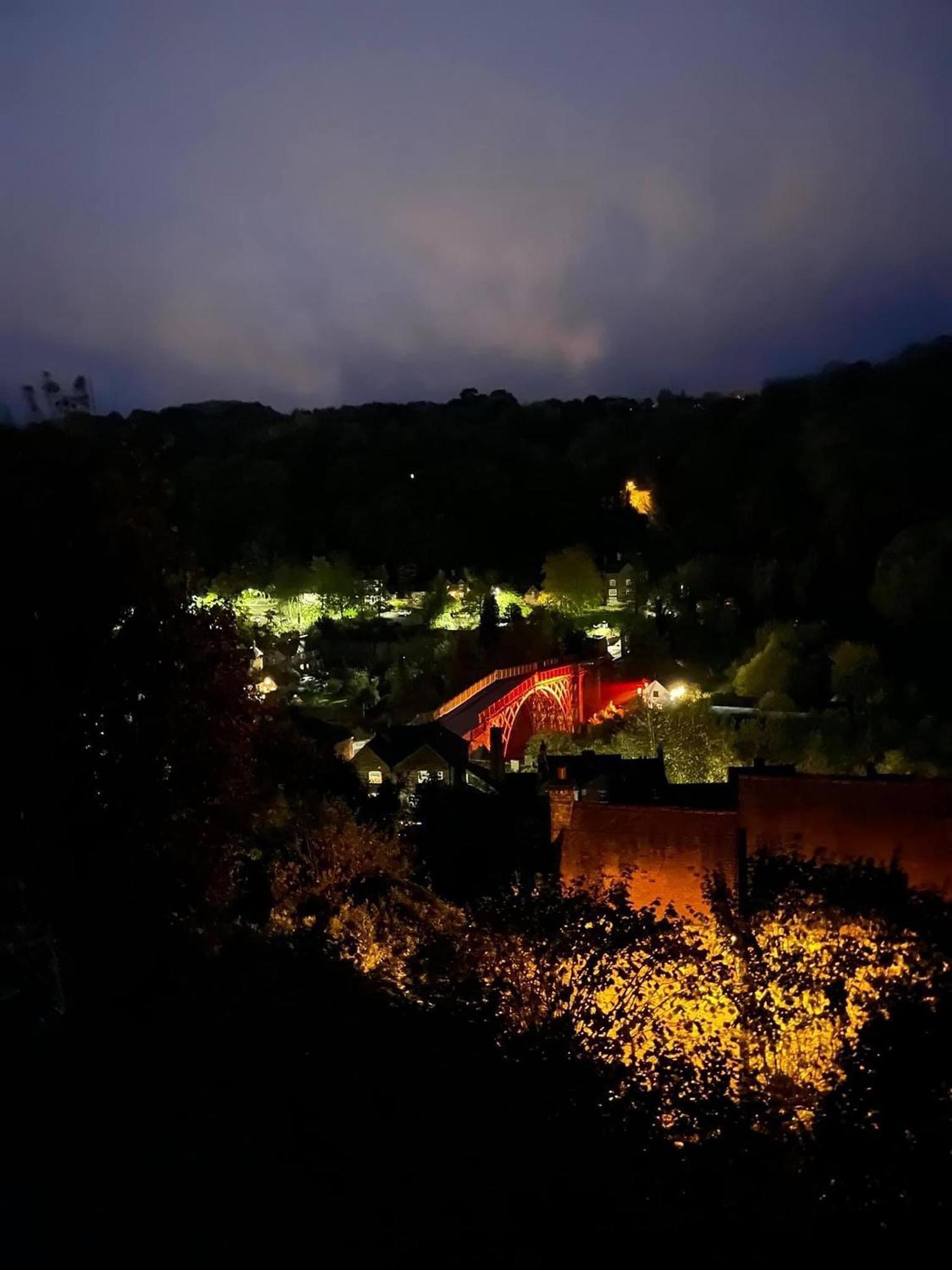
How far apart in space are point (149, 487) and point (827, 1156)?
8.14 meters

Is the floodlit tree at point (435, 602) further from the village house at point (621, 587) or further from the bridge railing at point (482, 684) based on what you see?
the bridge railing at point (482, 684)

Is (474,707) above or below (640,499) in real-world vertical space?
below

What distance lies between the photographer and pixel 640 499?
7181 cm

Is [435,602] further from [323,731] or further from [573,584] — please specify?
[323,731]

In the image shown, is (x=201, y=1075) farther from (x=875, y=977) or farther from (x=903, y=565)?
(x=903, y=565)

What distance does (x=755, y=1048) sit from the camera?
6.91 metres

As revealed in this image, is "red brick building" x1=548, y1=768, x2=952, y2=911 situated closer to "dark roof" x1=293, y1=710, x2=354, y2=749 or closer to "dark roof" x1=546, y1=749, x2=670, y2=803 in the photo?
"dark roof" x1=546, y1=749, x2=670, y2=803

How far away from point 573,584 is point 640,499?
22389mm

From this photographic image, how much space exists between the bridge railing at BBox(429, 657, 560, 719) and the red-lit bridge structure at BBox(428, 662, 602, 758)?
0.02m

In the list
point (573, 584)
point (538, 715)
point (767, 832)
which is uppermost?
point (573, 584)

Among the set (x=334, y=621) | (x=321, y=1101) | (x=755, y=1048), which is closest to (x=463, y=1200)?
(x=321, y=1101)

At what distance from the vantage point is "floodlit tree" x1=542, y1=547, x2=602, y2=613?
51.9 m

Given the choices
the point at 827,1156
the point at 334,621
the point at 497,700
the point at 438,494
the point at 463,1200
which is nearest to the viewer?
the point at 827,1156

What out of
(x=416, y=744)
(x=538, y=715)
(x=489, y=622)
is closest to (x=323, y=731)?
(x=416, y=744)
